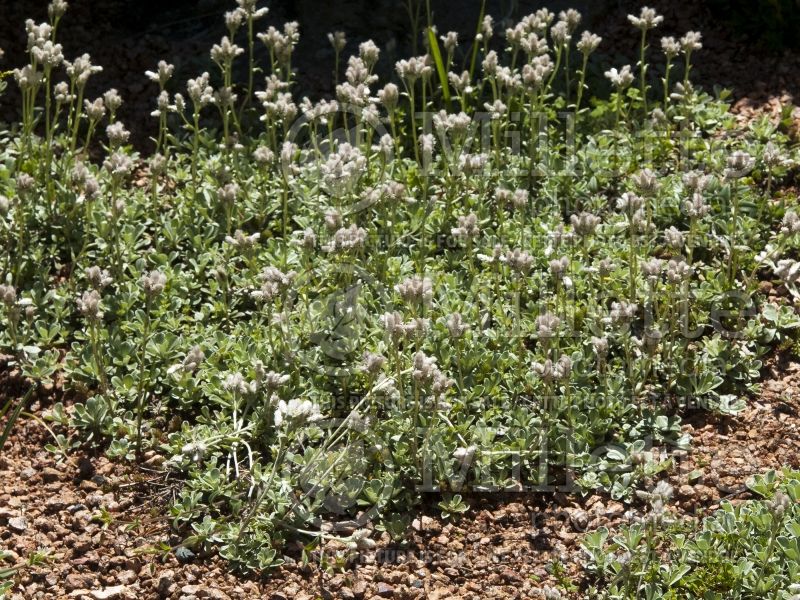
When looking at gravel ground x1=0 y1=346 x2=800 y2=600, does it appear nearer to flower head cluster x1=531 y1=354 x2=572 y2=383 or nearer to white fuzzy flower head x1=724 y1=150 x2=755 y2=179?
flower head cluster x1=531 y1=354 x2=572 y2=383

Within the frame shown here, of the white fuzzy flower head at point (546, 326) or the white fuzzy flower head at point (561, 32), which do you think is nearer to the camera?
the white fuzzy flower head at point (546, 326)

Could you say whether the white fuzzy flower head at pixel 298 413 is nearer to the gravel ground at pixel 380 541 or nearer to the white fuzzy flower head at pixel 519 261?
the gravel ground at pixel 380 541

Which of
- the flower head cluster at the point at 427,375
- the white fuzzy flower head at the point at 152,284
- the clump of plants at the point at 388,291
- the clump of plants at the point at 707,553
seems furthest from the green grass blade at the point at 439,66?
the clump of plants at the point at 707,553

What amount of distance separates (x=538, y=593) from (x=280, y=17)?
4.50m

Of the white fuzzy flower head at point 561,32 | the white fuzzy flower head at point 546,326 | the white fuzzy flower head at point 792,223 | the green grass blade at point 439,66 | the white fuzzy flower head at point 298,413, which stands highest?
the white fuzzy flower head at point 561,32

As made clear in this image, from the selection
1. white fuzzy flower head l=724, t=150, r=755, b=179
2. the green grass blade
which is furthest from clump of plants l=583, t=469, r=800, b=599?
the green grass blade

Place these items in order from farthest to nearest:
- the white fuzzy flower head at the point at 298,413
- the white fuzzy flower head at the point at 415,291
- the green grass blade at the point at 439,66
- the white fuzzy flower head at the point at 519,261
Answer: the green grass blade at the point at 439,66 → the white fuzzy flower head at the point at 519,261 → the white fuzzy flower head at the point at 415,291 → the white fuzzy flower head at the point at 298,413

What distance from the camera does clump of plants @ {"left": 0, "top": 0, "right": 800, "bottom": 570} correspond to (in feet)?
14.0

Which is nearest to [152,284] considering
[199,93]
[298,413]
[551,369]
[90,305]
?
[90,305]

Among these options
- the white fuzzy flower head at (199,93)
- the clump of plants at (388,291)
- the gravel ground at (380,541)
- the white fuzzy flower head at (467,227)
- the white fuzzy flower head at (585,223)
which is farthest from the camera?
the white fuzzy flower head at (199,93)

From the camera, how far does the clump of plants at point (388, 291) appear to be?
426cm

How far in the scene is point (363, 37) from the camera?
23.2ft

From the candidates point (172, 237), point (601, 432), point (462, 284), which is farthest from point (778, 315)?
point (172, 237)

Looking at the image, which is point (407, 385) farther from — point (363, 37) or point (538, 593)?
point (363, 37)
